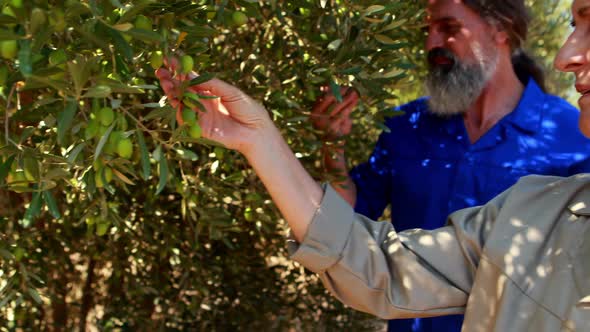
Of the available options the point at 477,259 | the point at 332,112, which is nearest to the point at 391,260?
the point at 477,259

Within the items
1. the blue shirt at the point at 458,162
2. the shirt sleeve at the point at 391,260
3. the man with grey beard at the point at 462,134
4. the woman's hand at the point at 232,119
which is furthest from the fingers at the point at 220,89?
the blue shirt at the point at 458,162

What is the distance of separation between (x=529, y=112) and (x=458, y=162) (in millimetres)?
347

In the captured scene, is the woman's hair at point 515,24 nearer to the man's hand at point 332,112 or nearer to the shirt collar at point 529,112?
the shirt collar at point 529,112

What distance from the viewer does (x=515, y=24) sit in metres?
3.14

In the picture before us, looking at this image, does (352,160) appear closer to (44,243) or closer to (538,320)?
(44,243)

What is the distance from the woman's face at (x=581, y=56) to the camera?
1497mm

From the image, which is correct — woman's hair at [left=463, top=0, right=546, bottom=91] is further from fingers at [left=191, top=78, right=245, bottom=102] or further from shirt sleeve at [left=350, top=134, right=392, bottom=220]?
fingers at [left=191, top=78, right=245, bottom=102]

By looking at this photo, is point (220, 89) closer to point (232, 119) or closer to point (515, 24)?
point (232, 119)

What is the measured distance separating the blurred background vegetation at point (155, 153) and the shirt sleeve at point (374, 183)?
11.9 inches

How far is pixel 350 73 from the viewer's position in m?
2.02

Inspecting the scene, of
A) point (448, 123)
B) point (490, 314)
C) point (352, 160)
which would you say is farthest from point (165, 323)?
point (490, 314)

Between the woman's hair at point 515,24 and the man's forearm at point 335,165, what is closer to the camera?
the man's forearm at point 335,165

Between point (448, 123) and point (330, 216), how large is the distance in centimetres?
146

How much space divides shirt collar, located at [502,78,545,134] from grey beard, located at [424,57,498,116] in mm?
170
